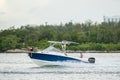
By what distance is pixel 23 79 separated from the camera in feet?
176

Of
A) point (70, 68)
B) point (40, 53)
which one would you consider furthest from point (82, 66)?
point (40, 53)

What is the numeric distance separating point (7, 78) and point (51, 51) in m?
16.5

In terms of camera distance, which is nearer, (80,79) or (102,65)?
(80,79)

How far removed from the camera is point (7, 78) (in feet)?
180

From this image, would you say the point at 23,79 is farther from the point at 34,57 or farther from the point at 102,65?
the point at 102,65

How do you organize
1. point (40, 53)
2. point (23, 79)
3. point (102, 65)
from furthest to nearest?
point (102, 65) < point (40, 53) < point (23, 79)

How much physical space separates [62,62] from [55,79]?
1758cm

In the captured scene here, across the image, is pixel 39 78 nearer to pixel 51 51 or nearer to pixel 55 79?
pixel 55 79

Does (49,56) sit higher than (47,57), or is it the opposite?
(49,56)

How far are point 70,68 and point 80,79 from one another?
56.9 ft

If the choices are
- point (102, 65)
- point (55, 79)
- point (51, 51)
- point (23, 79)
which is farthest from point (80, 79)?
point (102, 65)

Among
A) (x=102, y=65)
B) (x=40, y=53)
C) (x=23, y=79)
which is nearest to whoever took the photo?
(x=23, y=79)

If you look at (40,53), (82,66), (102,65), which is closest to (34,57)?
(40,53)

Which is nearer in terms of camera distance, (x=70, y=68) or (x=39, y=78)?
(x=39, y=78)
